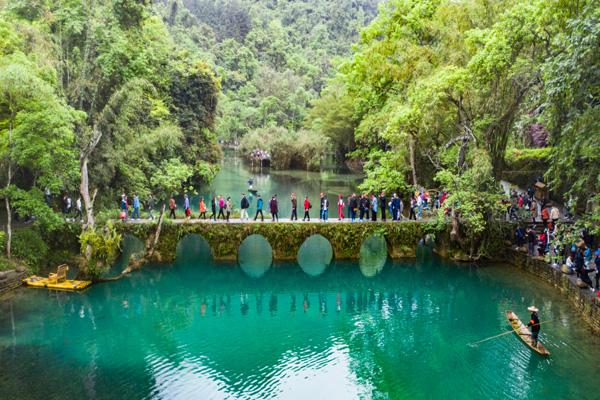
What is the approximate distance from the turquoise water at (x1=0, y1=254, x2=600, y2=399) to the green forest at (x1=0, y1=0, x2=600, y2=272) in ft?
11.0

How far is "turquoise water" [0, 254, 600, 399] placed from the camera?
47.8 ft

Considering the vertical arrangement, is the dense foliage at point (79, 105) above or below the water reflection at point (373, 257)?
above

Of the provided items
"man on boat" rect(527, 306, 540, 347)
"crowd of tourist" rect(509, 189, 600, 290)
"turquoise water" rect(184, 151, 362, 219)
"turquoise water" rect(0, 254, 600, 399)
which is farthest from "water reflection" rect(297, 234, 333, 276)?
"man on boat" rect(527, 306, 540, 347)

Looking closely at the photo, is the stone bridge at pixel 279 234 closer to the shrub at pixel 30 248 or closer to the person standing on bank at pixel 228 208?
the person standing on bank at pixel 228 208

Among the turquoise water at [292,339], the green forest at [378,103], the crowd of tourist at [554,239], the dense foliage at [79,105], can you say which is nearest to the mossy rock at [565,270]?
the crowd of tourist at [554,239]

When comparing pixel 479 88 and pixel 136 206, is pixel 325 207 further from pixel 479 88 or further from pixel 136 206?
pixel 136 206

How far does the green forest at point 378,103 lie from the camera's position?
60.8 feet

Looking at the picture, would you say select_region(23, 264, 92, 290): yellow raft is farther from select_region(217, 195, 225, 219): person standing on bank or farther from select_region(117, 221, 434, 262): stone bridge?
select_region(217, 195, 225, 219): person standing on bank

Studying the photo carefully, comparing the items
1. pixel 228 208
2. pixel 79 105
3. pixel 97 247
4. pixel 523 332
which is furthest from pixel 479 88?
pixel 79 105

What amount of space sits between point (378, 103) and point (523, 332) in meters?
18.8

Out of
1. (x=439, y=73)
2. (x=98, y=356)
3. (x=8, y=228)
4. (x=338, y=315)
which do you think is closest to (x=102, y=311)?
(x=98, y=356)

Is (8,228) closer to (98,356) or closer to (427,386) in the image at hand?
(98,356)

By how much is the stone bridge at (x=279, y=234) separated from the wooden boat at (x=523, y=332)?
26.0 ft

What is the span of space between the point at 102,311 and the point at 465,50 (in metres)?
21.0
